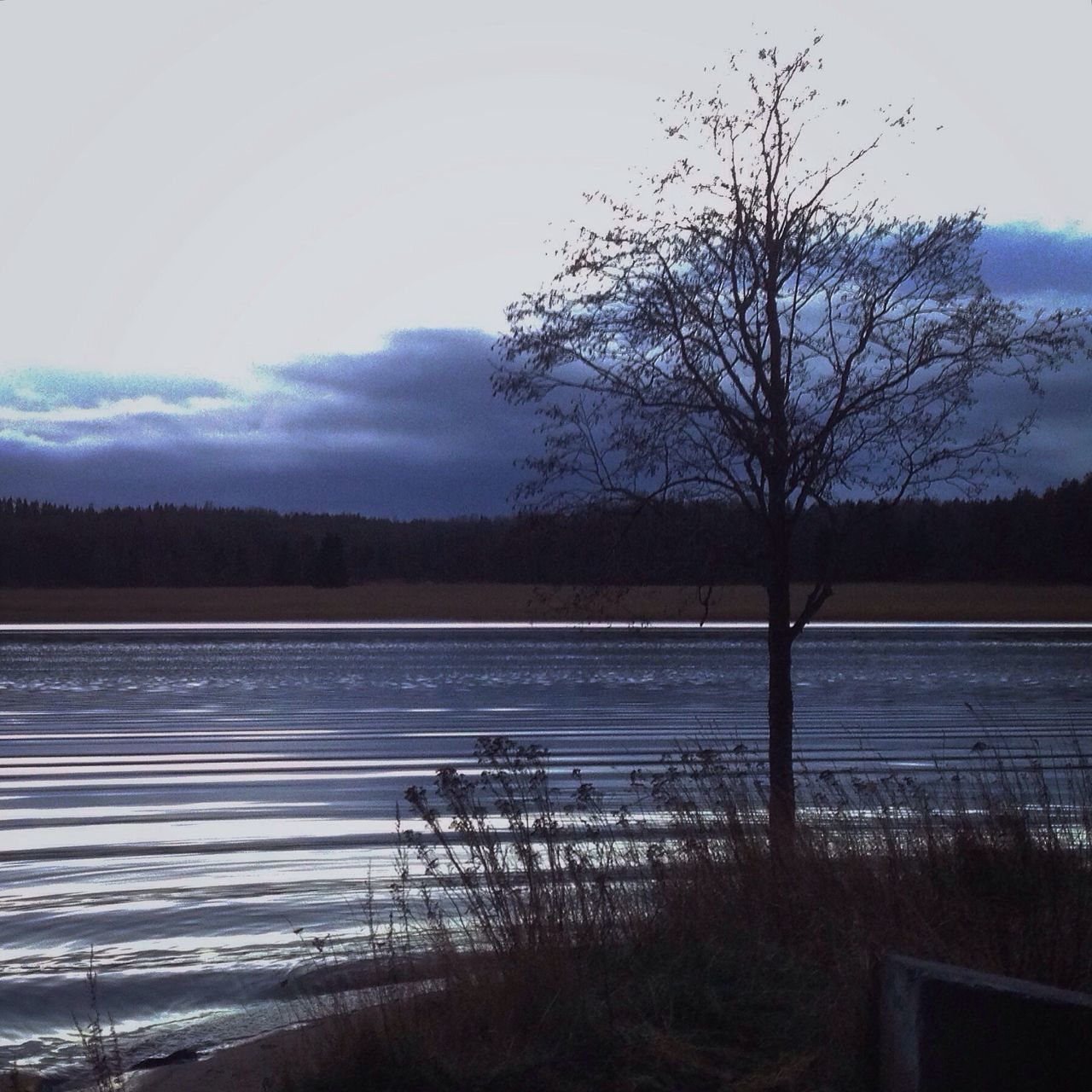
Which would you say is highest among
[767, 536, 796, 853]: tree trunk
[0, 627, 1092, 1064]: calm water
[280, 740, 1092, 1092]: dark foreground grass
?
[767, 536, 796, 853]: tree trunk

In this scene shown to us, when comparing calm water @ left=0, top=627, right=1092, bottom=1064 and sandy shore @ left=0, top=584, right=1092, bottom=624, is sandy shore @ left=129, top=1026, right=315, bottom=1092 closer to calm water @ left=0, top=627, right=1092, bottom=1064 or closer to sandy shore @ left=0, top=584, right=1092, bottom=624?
calm water @ left=0, top=627, right=1092, bottom=1064

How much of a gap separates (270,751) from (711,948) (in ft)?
50.0

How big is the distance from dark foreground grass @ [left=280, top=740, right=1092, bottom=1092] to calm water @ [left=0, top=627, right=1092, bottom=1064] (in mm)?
1897

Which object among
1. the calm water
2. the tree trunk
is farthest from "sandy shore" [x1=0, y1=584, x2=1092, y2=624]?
the tree trunk

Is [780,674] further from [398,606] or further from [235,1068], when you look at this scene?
[398,606]

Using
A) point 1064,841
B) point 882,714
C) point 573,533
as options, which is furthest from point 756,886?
point 882,714

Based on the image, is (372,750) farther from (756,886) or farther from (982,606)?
(982,606)

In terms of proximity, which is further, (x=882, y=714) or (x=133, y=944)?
(x=882, y=714)

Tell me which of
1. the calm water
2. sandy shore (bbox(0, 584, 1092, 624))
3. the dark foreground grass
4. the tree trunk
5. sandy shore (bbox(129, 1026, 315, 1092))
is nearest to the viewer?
the dark foreground grass

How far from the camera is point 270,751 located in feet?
71.7

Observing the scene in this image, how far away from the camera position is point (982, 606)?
298 ft

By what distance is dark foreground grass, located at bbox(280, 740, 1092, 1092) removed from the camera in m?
6.35

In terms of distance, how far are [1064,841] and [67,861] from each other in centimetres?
912

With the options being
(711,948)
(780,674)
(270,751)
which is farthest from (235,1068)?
(270,751)
